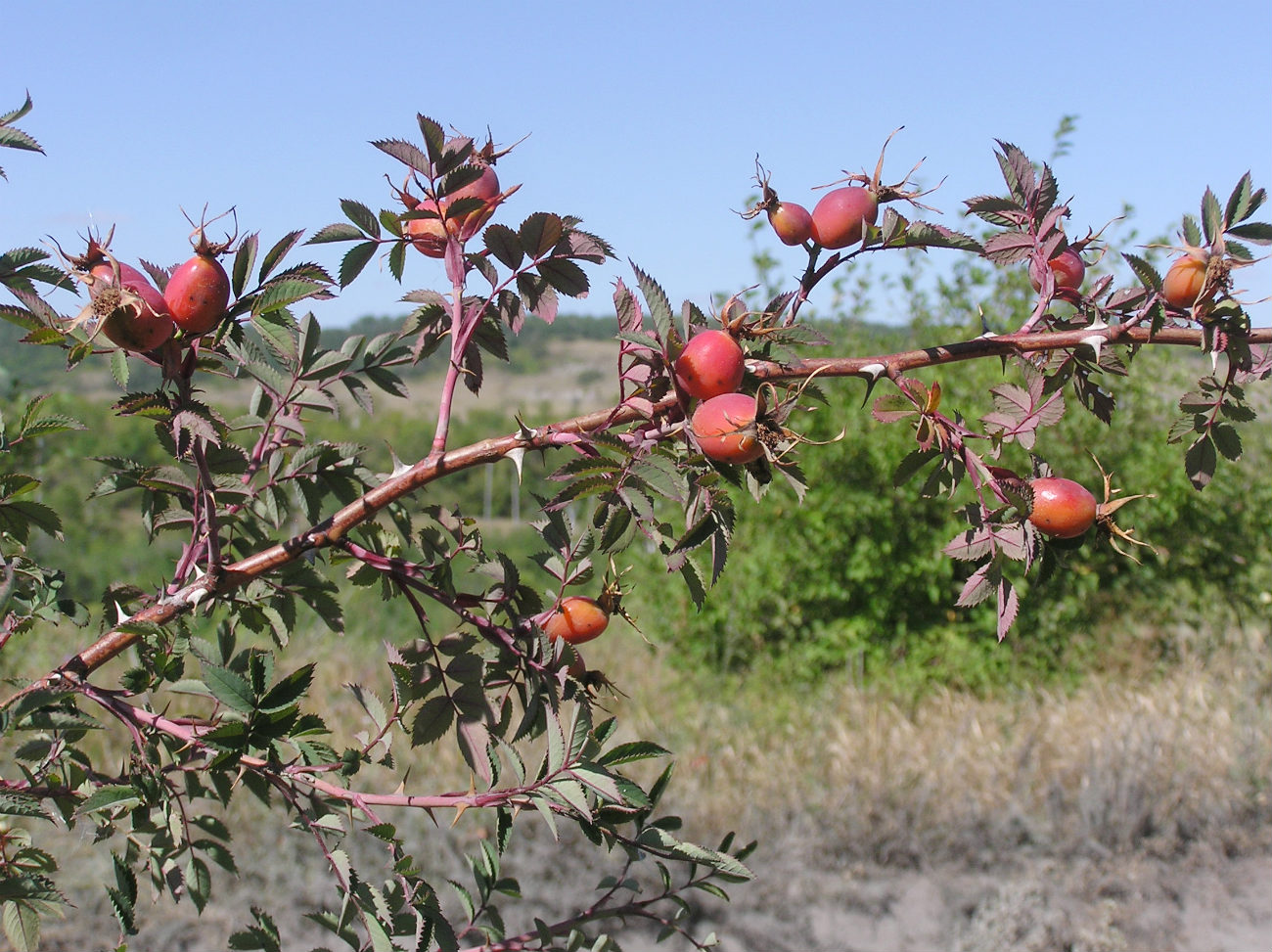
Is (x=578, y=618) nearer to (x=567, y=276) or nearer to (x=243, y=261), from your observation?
(x=567, y=276)

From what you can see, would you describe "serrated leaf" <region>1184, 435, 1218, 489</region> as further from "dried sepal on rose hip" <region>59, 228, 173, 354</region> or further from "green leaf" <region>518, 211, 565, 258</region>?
"dried sepal on rose hip" <region>59, 228, 173, 354</region>

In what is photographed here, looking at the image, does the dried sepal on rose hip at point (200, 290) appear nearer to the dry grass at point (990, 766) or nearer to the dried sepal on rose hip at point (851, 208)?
the dried sepal on rose hip at point (851, 208)

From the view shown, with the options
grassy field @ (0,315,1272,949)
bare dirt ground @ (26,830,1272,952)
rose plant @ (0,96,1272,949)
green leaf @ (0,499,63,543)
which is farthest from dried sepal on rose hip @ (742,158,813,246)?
bare dirt ground @ (26,830,1272,952)

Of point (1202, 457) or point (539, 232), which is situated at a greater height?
point (539, 232)

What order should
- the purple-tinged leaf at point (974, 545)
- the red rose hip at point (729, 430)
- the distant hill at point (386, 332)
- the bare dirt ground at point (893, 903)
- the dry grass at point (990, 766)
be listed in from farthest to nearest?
the dry grass at point (990, 766) → the bare dirt ground at point (893, 903) → the distant hill at point (386, 332) → the purple-tinged leaf at point (974, 545) → the red rose hip at point (729, 430)

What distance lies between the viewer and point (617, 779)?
0.80m

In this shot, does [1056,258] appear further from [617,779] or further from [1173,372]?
[1173,372]

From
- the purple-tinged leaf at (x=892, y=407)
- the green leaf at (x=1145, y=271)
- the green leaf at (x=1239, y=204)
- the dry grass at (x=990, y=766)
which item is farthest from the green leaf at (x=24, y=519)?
the dry grass at (x=990, y=766)

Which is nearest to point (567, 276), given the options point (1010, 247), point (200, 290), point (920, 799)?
point (200, 290)

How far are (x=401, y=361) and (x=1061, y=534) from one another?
0.67 metres

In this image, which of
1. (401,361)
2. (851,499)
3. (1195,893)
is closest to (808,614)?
(851,499)

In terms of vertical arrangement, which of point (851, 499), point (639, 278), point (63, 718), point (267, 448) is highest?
point (639, 278)

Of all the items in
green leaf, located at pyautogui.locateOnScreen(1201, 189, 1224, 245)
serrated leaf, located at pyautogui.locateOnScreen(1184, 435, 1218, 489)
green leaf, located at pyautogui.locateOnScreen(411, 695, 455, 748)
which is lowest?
green leaf, located at pyautogui.locateOnScreen(411, 695, 455, 748)

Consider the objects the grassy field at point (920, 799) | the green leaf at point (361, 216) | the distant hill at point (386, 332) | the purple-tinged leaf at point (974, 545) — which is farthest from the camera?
the grassy field at point (920, 799)
